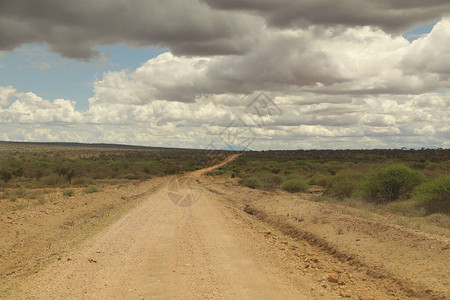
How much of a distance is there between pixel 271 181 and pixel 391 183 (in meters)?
17.9

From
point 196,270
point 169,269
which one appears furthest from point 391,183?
point 169,269

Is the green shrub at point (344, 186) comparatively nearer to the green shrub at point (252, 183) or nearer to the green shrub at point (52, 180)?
the green shrub at point (252, 183)

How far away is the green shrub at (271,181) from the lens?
3591cm

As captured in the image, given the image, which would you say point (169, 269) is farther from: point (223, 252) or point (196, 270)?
point (223, 252)

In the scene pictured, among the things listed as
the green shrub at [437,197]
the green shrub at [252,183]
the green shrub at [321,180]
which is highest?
A: the green shrub at [437,197]

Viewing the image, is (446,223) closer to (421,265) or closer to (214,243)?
(421,265)

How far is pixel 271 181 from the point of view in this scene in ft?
130

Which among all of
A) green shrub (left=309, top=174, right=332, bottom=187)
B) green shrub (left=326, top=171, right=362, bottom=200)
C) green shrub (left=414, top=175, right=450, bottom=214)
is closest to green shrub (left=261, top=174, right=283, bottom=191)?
green shrub (left=309, top=174, right=332, bottom=187)

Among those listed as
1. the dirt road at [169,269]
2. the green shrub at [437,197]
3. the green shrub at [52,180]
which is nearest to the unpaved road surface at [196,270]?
the dirt road at [169,269]

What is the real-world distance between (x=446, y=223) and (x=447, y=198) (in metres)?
3.88

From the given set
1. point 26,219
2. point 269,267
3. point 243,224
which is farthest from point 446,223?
point 26,219

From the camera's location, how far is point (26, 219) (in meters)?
16.5

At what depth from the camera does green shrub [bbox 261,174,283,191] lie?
35.9 meters

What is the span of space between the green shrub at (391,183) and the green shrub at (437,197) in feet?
11.0
